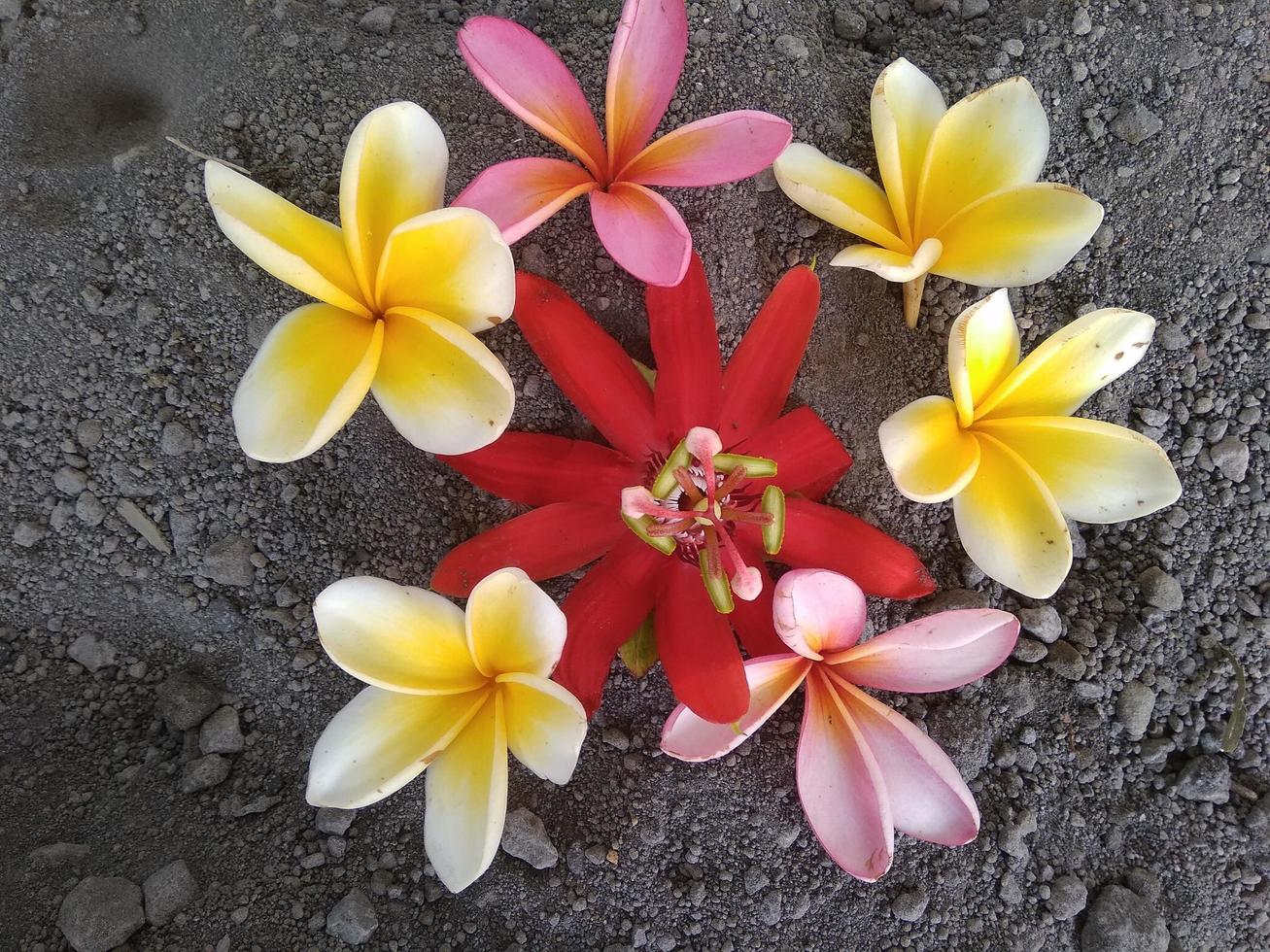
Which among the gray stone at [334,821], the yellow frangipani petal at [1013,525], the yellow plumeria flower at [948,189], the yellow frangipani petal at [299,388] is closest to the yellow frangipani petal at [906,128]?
the yellow plumeria flower at [948,189]

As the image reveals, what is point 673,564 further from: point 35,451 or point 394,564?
point 35,451

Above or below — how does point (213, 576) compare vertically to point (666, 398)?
below

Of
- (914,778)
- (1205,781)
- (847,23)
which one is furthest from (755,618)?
(847,23)

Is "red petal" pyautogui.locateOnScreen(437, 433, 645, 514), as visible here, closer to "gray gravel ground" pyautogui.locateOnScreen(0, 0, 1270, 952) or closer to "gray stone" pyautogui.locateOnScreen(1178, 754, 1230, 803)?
"gray gravel ground" pyautogui.locateOnScreen(0, 0, 1270, 952)

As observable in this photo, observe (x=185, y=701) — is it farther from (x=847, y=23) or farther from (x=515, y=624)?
(x=847, y=23)

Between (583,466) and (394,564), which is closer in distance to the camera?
(583,466)

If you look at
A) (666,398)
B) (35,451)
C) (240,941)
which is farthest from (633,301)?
(240,941)

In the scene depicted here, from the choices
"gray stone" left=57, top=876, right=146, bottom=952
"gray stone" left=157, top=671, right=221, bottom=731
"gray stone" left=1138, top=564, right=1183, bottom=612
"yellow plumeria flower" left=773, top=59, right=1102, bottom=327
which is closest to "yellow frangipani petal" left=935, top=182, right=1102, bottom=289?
"yellow plumeria flower" left=773, top=59, right=1102, bottom=327
